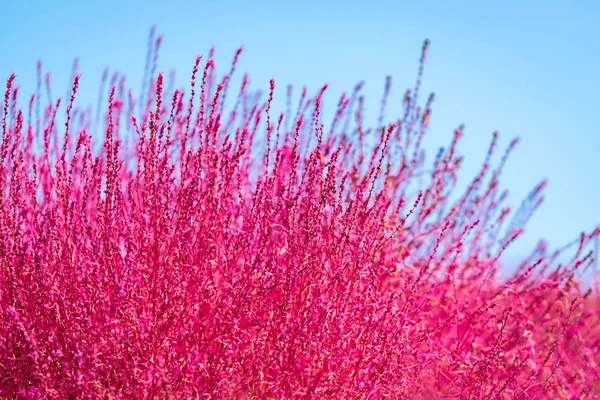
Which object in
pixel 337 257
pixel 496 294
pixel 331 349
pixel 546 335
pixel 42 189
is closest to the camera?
pixel 331 349

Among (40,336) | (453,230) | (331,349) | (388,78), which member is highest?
(388,78)

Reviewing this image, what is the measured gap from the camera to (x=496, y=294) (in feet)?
12.8

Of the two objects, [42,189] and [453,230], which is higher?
[453,230]

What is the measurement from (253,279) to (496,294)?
190 cm

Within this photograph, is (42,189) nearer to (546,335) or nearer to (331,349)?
(331,349)

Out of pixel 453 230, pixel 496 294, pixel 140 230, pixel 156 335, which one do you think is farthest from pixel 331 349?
pixel 453 230

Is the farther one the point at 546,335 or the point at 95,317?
the point at 546,335

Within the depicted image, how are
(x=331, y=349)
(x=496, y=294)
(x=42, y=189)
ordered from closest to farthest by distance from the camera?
1. (x=331, y=349)
2. (x=42, y=189)
3. (x=496, y=294)

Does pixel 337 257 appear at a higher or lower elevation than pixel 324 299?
higher

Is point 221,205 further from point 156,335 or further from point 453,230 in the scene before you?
point 453,230

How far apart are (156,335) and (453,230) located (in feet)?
8.71

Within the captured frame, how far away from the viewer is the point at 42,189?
352 centimetres

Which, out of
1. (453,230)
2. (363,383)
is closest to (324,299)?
(363,383)

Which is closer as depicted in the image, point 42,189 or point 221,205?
point 221,205
